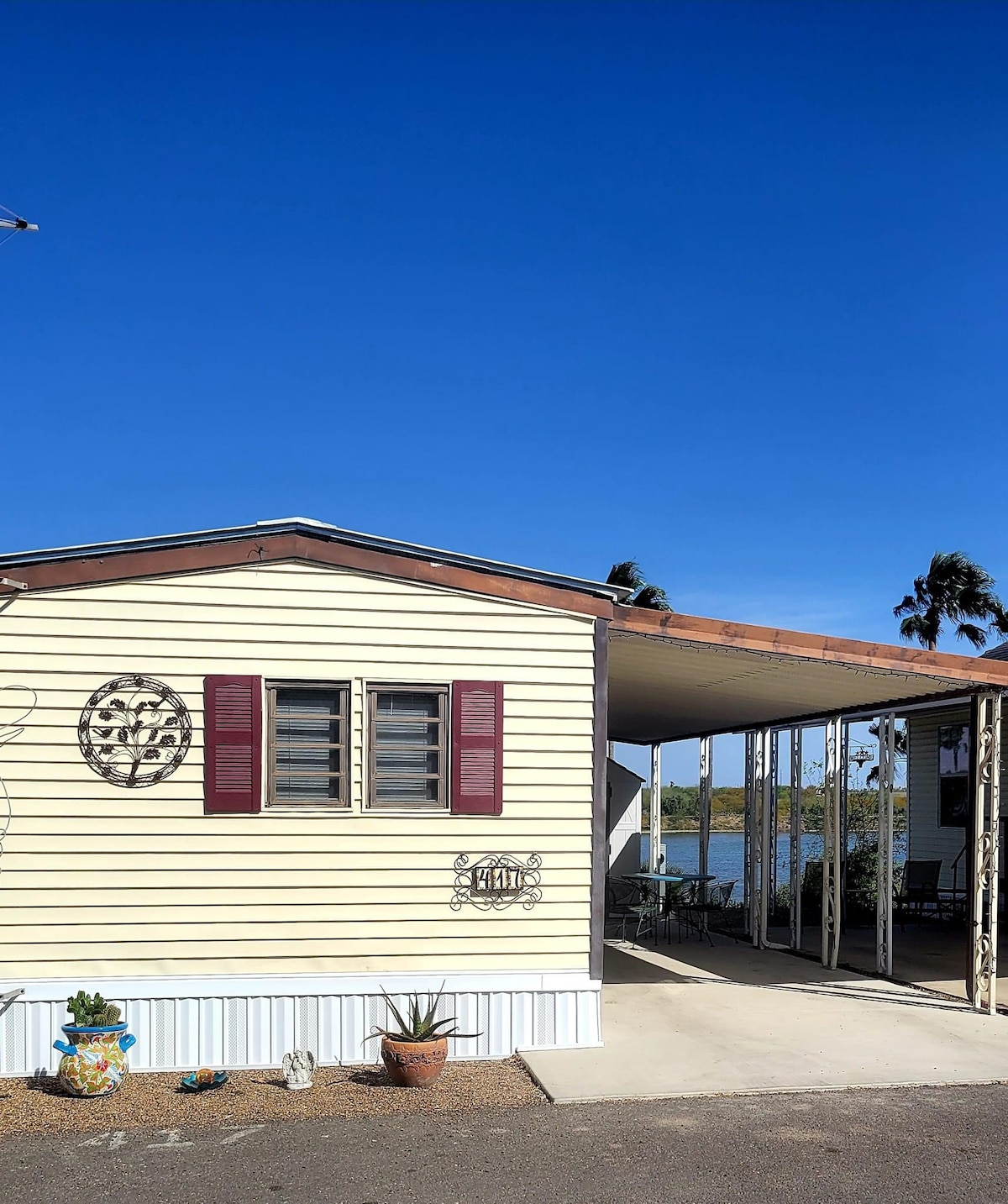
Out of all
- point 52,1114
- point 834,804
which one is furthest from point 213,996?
point 834,804

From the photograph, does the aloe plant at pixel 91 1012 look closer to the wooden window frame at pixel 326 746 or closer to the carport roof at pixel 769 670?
the wooden window frame at pixel 326 746

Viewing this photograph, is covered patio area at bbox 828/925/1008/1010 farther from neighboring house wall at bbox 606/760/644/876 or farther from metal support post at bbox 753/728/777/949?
neighboring house wall at bbox 606/760/644/876

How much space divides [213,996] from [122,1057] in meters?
0.61

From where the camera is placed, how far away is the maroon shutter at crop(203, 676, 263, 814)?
6.68 m

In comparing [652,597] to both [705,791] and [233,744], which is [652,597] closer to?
[705,791]

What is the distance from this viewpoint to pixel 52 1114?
229 inches

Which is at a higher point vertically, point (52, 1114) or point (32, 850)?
point (32, 850)

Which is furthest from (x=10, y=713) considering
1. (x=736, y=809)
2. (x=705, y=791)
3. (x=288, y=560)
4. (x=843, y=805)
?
(x=736, y=809)

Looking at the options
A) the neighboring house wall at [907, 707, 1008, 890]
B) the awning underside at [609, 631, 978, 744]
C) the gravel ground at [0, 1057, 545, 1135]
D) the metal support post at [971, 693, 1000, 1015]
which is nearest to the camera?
the gravel ground at [0, 1057, 545, 1135]

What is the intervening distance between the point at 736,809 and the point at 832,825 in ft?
87.9

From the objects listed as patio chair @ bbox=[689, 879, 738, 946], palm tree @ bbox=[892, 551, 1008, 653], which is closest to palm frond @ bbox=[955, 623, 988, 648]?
palm tree @ bbox=[892, 551, 1008, 653]

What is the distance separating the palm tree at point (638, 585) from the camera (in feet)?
71.0

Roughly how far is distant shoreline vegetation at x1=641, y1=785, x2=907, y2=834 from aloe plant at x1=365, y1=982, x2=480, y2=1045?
10812 millimetres

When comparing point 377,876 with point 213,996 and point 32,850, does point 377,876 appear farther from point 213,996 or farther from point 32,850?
point 32,850
